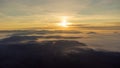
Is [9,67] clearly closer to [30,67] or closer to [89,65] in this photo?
[30,67]

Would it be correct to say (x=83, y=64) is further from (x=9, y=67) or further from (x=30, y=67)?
(x=9, y=67)

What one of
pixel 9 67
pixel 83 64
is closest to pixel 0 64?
pixel 9 67

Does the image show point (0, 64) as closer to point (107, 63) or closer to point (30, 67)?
point (30, 67)

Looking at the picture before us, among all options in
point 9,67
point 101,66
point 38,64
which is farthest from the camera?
point 38,64

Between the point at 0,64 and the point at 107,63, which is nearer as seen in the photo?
the point at 0,64

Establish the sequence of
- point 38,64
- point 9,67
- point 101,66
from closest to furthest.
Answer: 1. point 9,67
2. point 101,66
3. point 38,64

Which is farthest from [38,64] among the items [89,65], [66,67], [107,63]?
[107,63]

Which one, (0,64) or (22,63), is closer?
(0,64)
